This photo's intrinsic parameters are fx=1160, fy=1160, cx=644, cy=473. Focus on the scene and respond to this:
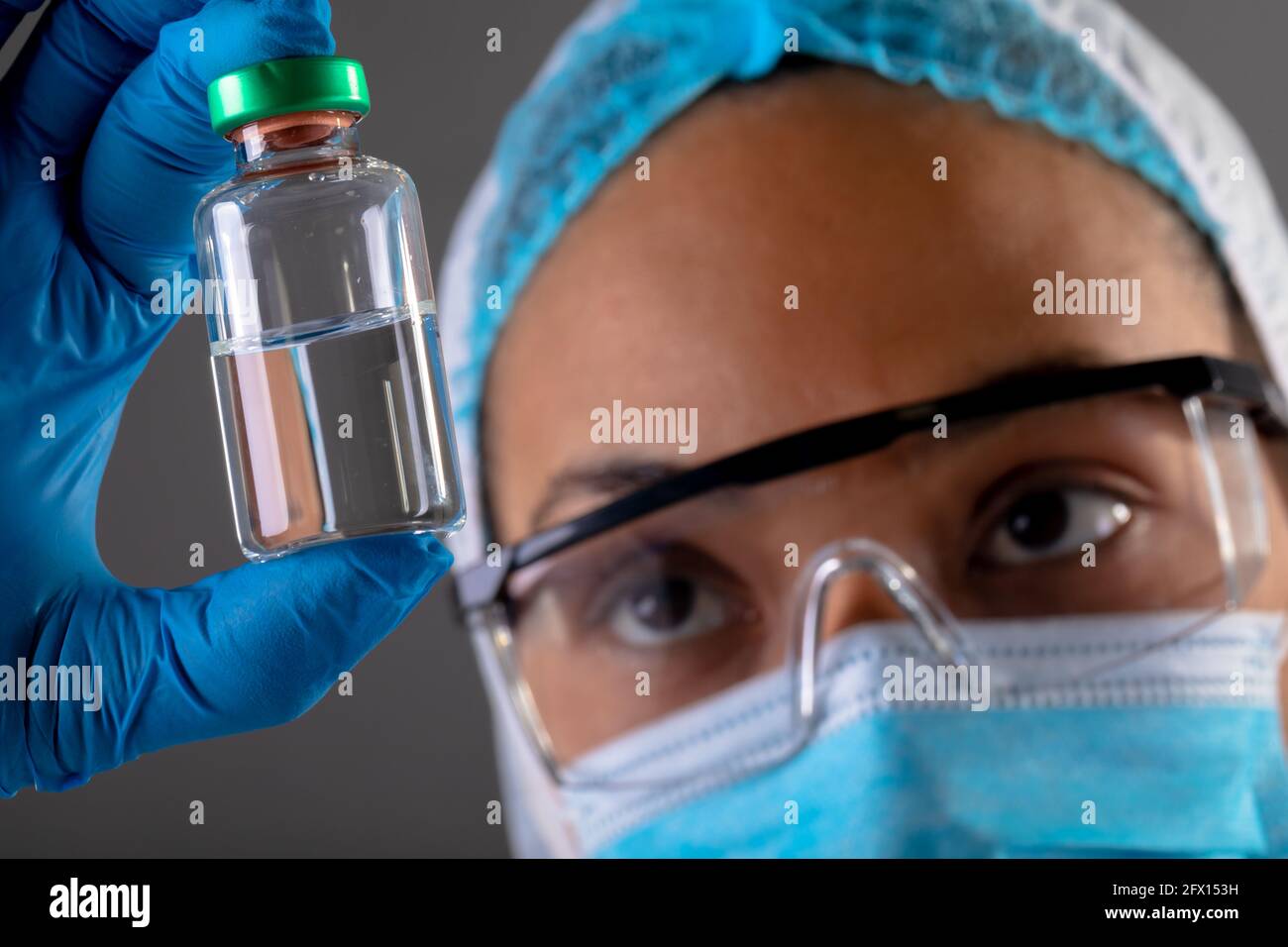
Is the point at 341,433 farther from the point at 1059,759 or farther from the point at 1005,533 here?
the point at 1059,759

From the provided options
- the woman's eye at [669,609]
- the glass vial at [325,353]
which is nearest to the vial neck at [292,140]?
the glass vial at [325,353]

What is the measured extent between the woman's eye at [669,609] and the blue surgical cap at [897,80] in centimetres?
30

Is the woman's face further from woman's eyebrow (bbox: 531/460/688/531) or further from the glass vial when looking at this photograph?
the glass vial

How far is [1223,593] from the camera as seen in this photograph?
1336 millimetres

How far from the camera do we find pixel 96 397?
A: 110 centimetres

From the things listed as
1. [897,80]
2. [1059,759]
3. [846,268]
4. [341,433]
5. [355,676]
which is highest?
[897,80]

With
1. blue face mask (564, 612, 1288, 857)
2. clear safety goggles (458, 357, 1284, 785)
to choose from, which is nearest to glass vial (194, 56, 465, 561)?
clear safety goggles (458, 357, 1284, 785)

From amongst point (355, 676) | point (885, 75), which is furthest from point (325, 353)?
point (355, 676)

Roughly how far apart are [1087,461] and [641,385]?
1.75ft

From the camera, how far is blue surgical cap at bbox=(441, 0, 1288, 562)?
1.42 m

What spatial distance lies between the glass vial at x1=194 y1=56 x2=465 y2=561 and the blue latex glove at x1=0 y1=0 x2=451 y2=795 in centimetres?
9

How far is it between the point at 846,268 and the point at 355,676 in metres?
0.99

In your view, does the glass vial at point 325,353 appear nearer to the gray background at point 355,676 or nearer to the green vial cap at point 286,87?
the green vial cap at point 286,87

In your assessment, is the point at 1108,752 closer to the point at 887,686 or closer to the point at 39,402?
A: the point at 887,686
